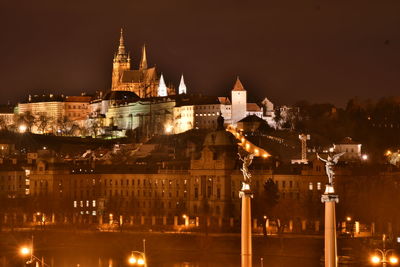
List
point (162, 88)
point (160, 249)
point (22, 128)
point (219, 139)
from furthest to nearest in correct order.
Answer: point (162, 88)
point (22, 128)
point (219, 139)
point (160, 249)

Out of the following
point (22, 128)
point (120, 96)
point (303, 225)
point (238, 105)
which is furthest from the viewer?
point (120, 96)

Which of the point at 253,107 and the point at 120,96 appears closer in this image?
the point at 253,107

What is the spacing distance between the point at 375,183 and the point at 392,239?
18772 millimetres

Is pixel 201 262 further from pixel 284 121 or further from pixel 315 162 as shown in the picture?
pixel 284 121

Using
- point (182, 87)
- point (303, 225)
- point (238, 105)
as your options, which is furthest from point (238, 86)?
point (303, 225)

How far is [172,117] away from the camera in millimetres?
169875

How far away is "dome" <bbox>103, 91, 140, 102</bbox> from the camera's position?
625 ft

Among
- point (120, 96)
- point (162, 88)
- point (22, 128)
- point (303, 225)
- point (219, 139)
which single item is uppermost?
point (162, 88)

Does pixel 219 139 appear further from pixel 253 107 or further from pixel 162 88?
pixel 162 88

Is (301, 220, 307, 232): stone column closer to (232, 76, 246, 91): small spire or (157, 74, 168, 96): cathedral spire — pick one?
(232, 76, 246, 91): small spire

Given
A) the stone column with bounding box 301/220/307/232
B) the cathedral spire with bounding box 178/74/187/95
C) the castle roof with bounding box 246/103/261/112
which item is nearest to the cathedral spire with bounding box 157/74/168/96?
the cathedral spire with bounding box 178/74/187/95

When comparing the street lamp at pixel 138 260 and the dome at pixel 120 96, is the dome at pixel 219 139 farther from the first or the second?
the dome at pixel 120 96

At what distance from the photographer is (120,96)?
192 m

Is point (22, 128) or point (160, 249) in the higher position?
point (22, 128)
